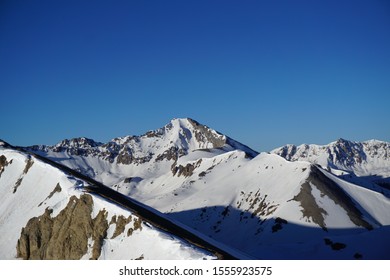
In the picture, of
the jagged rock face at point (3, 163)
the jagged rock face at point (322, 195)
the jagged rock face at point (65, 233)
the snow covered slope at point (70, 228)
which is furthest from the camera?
the jagged rock face at point (322, 195)

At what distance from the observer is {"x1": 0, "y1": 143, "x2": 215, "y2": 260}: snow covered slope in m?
42.4

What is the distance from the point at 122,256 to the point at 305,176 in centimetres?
9623

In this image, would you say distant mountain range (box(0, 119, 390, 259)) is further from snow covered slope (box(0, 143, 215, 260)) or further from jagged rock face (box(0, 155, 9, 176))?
jagged rock face (box(0, 155, 9, 176))

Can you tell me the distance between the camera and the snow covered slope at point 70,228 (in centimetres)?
4238

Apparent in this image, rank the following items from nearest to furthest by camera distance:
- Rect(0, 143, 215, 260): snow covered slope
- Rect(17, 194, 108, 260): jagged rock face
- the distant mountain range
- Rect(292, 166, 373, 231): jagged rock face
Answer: Rect(0, 143, 215, 260): snow covered slope
the distant mountain range
Rect(17, 194, 108, 260): jagged rock face
Rect(292, 166, 373, 231): jagged rock face

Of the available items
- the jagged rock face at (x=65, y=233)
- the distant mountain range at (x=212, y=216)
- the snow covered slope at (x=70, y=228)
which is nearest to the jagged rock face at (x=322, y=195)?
the distant mountain range at (x=212, y=216)

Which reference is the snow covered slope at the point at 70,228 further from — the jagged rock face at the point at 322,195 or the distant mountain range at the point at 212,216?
the jagged rock face at the point at 322,195

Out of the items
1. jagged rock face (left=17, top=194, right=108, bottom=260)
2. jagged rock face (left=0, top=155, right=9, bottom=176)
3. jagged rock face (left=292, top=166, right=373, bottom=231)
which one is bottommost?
jagged rock face (left=17, top=194, right=108, bottom=260)

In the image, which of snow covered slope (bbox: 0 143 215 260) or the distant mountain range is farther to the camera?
the distant mountain range

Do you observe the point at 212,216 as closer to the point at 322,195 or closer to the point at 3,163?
the point at 322,195

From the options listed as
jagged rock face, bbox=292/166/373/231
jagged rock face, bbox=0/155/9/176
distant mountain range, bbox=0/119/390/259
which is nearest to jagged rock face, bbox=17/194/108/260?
distant mountain range, bbox=0/119/390/259

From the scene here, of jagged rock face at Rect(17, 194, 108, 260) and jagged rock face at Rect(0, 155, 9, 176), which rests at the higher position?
jagged rock face at Rect(0, 155, 9, 176)

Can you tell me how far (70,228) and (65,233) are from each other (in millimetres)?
983
